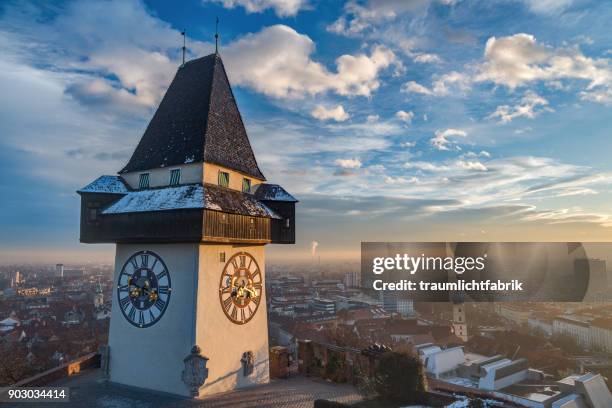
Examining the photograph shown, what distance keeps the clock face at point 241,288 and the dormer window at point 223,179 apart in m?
2.62

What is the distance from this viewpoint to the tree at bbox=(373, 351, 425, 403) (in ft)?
43.2

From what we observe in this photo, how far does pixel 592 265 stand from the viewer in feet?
149

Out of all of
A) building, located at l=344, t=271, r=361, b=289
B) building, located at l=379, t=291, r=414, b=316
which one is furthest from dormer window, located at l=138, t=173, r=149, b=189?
building, located at l=344, t=271, r=361, b=289

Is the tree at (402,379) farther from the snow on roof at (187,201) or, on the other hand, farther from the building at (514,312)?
the building at (514,312)

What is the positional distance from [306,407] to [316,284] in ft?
396

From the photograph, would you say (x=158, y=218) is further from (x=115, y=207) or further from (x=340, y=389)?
(x=340, y=389)

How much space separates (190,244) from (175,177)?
2679 millimetres

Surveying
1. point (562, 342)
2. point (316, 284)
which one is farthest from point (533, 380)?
point (316, 284)

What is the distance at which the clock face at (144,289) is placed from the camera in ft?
46.7

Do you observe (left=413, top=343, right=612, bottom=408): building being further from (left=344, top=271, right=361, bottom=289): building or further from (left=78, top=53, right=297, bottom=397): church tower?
(left=344, top=271, right=361, bottom=289): building

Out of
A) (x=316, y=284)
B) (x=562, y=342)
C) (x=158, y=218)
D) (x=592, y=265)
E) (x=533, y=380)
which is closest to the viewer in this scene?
(x=158, y=218)

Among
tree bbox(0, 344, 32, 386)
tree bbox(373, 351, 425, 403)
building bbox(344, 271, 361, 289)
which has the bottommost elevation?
building bbox(344, 271, 361, 289)

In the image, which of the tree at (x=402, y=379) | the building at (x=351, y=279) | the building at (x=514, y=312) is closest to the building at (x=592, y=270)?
the tree at (x=402, y=379)

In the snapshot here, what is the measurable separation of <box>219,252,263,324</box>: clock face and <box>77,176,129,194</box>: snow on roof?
197 inches
